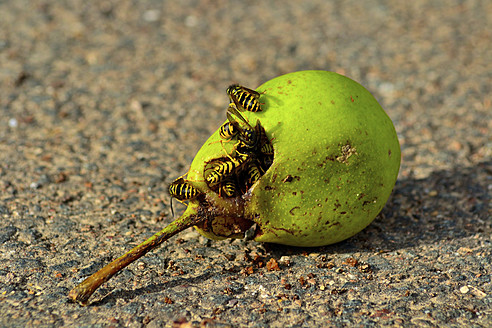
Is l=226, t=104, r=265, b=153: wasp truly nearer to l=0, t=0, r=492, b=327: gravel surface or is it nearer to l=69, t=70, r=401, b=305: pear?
l=69, t=70, r=401, b=305: pear

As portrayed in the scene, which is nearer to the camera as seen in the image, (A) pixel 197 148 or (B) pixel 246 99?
(B) pixel 246 99

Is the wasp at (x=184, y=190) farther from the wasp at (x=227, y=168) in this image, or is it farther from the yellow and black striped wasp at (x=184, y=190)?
the wasp at (x=227, y=168)

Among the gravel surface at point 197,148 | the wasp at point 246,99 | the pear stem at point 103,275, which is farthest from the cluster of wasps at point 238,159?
the gravel surface at point 197,148

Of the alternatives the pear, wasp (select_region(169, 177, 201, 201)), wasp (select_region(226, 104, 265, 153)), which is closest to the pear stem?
the pear

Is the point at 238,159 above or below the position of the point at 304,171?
above

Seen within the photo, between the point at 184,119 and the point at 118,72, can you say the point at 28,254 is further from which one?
the point at 118,72

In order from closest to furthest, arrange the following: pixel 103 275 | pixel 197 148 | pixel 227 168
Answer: pixel 103 275, pixel 227 168, pixel 197 148

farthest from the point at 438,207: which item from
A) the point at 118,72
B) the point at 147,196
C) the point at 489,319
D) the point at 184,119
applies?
the point at 118,72

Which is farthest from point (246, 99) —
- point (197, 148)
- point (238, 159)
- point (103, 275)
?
point (197, 148)

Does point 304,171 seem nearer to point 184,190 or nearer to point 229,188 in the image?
point 229,188
